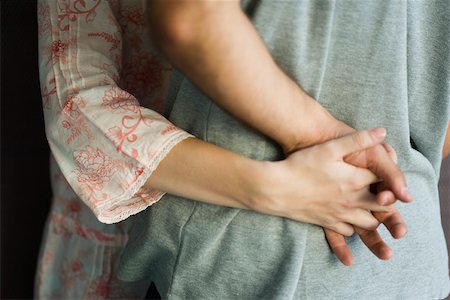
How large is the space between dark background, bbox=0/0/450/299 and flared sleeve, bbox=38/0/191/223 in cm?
21

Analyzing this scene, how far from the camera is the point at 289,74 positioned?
22.1 inches

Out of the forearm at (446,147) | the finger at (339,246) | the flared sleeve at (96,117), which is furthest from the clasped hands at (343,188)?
the forearm at (446,147)

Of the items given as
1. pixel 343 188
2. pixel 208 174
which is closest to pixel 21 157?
pixel 208 174

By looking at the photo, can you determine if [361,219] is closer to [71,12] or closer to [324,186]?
[324,186]

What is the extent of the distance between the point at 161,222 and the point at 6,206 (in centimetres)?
52

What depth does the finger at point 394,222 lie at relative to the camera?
0.59 metres

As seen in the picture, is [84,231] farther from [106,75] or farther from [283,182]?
[283,182]

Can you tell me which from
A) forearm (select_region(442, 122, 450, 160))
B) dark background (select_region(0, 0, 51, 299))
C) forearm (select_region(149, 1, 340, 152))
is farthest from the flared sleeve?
forearm (select_region(442, 122, 450, 160))

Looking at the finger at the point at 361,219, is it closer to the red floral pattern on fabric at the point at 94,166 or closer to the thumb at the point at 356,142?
the thumb at the point at 356,142

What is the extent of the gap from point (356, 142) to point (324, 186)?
6 centimetres

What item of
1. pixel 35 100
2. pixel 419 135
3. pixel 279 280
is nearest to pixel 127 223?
pixel 35 100

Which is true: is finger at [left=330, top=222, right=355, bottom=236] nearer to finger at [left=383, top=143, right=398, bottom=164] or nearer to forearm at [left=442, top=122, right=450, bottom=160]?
finger at [left=383, top=143, right=398, bottom=164]

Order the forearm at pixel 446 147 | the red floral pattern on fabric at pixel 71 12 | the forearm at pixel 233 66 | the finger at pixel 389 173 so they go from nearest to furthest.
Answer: the forearm at pixel 233 66
the finger at pixel 389 173
the red floral pattern on fabric at pixel 71 12
the forearm at pixel 446 147

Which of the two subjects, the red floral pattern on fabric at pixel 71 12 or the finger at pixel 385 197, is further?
the red floral pattern on fabric at pixel 71 12
